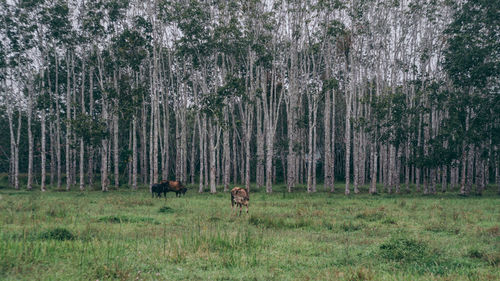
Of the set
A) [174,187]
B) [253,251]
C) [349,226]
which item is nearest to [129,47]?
[174,187]

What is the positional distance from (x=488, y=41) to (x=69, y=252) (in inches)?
1219

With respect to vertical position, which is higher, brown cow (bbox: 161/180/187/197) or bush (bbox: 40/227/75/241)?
bush (bbox: 40/227/75/241)

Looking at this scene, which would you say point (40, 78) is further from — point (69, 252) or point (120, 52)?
point (69, 252)

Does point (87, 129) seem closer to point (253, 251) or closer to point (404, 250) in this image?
point (253, 251)

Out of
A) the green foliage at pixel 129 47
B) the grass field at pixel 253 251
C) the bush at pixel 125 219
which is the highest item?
the green foliage at pixel 129 47

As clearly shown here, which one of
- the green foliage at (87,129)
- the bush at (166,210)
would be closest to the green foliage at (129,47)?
the green foliage at (87,129)

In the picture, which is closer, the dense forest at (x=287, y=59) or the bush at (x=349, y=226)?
the bush at (x=349, y=226)

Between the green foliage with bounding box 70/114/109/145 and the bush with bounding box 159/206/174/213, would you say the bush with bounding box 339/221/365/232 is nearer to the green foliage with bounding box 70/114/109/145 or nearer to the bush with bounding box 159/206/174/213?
the bush with bounding box 159/206/174/213

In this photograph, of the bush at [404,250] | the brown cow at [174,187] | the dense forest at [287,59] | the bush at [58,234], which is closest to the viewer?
the bush at [404,250]

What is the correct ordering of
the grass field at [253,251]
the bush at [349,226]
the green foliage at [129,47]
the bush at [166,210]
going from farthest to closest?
the green foliage at [129,47] < the bush at [166,210] < the bush at [349,226] < the grass field at [253,251]

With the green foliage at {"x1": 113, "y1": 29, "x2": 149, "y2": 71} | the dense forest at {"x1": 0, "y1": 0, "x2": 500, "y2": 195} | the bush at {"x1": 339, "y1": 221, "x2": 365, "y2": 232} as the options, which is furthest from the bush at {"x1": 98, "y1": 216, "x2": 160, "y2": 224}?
the green foliage at {"x1": 113, "y1": 29, "x2": 149, "y2": 71}

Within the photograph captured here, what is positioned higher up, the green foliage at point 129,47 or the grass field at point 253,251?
the green foliage at point 129,47

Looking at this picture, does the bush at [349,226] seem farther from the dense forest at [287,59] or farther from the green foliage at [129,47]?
the green foliage at [129,47]

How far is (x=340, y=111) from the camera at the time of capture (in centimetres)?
5412
